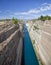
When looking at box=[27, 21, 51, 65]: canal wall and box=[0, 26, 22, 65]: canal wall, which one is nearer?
box=[0, 26, 22, 65]: canal wall

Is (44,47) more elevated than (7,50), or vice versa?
(7,50)

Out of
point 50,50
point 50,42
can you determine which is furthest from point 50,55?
point 50,42

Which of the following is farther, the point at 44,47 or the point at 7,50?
the point at 44,47

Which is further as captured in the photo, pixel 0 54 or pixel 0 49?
pixel 0 49

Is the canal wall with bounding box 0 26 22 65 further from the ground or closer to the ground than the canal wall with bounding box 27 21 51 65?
further from the ground

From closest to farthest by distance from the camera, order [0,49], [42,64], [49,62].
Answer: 1. [0,49]
2. [49,62]
3. [42,64]

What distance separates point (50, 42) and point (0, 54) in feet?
39.1

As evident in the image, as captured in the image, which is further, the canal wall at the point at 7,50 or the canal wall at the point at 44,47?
the canal wall at the point at 44,47

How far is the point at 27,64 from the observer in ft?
82.6

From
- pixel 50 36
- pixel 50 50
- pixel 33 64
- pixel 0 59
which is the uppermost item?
pixel 0 59

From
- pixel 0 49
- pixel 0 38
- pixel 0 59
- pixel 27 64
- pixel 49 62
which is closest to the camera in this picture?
pixel 0 59

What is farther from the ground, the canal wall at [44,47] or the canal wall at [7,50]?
the canal wall at [7,50]

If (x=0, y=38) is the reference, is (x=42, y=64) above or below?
below

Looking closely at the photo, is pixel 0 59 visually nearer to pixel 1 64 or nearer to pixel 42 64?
pixel 1 64
